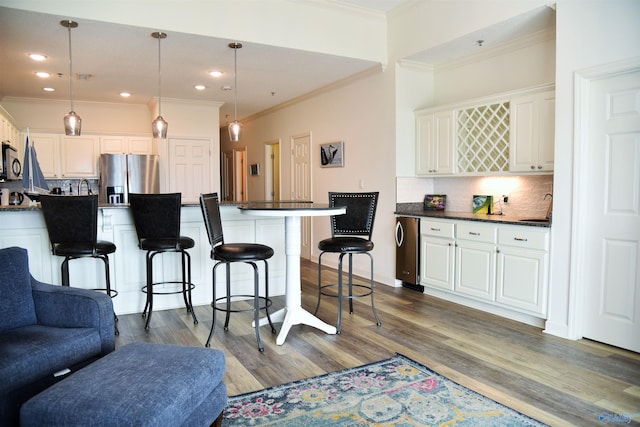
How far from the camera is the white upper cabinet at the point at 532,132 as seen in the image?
3932 millimetres

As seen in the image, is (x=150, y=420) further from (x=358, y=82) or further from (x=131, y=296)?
(x=358, y=82)

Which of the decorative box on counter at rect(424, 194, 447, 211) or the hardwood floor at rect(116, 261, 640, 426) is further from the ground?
the decorative box on counter at rect(424, 194, 447, 211)

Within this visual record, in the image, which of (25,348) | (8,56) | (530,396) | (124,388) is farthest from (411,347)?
(8,56)

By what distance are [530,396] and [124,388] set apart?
2.13 m

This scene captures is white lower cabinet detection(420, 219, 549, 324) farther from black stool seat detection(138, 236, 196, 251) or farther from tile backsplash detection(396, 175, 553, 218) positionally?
black stool seat detection(138, 236, 196, 251)

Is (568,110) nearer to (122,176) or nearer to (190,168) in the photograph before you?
(190,168)

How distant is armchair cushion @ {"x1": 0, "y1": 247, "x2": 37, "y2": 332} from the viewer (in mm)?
2297

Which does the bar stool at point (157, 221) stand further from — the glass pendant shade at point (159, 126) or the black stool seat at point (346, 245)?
the black stool seat at point (346, 245)

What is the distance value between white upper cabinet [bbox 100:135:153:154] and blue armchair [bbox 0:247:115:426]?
222 inches

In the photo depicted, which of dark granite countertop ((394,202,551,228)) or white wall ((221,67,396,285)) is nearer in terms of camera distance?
dark granite countertop ((394,202,551,228))

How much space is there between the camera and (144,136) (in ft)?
26.0

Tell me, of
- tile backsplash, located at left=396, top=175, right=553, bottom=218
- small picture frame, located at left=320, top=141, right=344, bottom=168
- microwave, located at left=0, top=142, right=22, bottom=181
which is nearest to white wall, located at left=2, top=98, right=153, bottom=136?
microwave, located at left=0, top=142, right=22, bottom=181

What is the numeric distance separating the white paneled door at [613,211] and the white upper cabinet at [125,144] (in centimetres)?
676

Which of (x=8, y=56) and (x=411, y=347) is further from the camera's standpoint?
(x=8, y=56)
